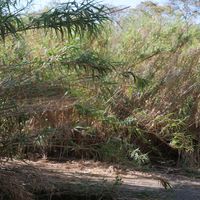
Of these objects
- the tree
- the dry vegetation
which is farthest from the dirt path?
the tree

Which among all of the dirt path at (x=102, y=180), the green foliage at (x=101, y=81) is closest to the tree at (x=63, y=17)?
the green foliage at (x=101, y=81)

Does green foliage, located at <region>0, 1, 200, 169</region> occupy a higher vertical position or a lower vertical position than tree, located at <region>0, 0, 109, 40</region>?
lower

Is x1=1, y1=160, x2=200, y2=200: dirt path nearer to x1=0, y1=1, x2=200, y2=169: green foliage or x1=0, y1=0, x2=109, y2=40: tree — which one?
x1=0, y1=1, x2=200, y2=169: green foliage

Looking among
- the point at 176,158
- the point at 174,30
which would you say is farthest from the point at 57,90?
the point at 174,30

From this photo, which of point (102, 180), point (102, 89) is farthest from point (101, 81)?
point (102, 180)

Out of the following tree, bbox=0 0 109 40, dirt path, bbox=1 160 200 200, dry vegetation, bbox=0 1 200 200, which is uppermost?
tree, bbox=0 0 109 40

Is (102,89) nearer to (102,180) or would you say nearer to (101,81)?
(101,81)

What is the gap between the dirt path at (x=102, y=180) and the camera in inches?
207

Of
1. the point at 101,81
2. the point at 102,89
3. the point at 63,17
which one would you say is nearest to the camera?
the point at 63,17

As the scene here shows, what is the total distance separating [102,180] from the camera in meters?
6.48

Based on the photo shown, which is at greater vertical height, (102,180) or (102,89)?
(102,89)

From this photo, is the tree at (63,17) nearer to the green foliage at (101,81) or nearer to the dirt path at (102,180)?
the green foliage at (101,81)

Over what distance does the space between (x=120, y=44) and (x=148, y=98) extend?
1.11 meters

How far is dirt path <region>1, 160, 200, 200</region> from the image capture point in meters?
5.27
